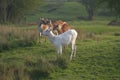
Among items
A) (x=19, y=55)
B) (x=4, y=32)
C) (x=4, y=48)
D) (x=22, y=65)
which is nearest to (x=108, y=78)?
(x=22, y=65)

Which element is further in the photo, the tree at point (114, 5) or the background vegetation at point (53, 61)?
the tree at point (114, 5)

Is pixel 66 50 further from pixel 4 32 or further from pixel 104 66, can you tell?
pixel 4 32

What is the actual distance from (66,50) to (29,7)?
28153 mm

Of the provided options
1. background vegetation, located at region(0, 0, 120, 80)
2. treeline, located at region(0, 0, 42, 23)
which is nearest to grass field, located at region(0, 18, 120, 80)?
background vegetation, located at region(0, 0, 120, 80)

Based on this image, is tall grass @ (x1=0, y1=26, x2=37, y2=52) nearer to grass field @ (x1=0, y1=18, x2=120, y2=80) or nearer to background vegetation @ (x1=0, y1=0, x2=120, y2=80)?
background vegetation @ (x1=0, y1=0, x2=120, y2=80)

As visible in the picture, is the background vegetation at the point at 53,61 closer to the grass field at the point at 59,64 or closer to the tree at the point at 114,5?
the grass field at the point at 59,64

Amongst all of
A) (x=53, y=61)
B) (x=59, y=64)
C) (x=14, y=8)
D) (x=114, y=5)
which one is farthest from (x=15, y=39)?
(x=14, y=8)

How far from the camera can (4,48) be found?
65.4 feet

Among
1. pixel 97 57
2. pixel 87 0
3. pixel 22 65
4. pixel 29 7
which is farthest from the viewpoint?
pixel 87 0

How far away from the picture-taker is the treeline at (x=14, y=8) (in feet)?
146

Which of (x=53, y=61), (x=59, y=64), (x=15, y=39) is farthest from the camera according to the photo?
(x=15, y=39)

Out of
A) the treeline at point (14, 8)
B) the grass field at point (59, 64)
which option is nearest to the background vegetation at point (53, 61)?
the grass field at point (59, 64)

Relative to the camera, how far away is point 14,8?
151 ft

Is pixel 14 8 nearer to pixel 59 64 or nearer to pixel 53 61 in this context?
pixel 53 61
